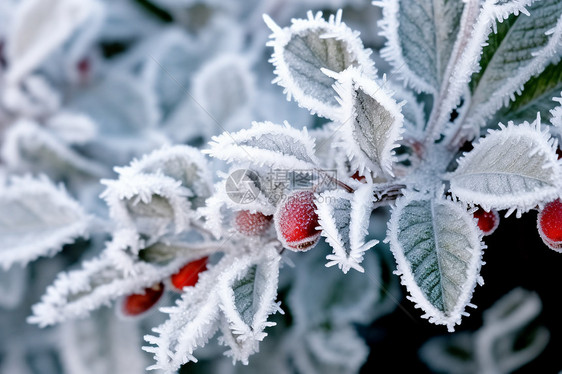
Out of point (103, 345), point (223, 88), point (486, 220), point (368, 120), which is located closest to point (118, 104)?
point (223, 88)

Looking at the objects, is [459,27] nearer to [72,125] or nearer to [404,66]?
[404,66]

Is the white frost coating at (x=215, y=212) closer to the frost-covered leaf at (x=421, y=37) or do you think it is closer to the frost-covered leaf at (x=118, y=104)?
the frost-covered leaf at (x=421, y=37)

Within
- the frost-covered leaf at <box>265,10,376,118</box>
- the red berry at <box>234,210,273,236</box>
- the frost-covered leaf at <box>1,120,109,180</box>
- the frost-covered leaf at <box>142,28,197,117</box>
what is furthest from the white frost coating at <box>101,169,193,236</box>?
the frost-covered leaf at <box>142,28,197,117</box>

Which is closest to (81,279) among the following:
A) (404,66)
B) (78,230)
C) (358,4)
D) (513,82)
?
(78,230)

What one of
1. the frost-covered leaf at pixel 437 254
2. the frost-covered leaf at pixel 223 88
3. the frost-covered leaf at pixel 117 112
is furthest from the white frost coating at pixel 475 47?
the frost-covered leaf at pixel 117 112

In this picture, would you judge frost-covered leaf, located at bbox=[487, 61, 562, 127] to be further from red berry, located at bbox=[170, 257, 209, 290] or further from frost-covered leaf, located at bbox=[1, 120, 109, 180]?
frost-covered leaf, located at bbox=[1, 120, 109, 180]

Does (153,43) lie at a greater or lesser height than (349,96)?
lesser
